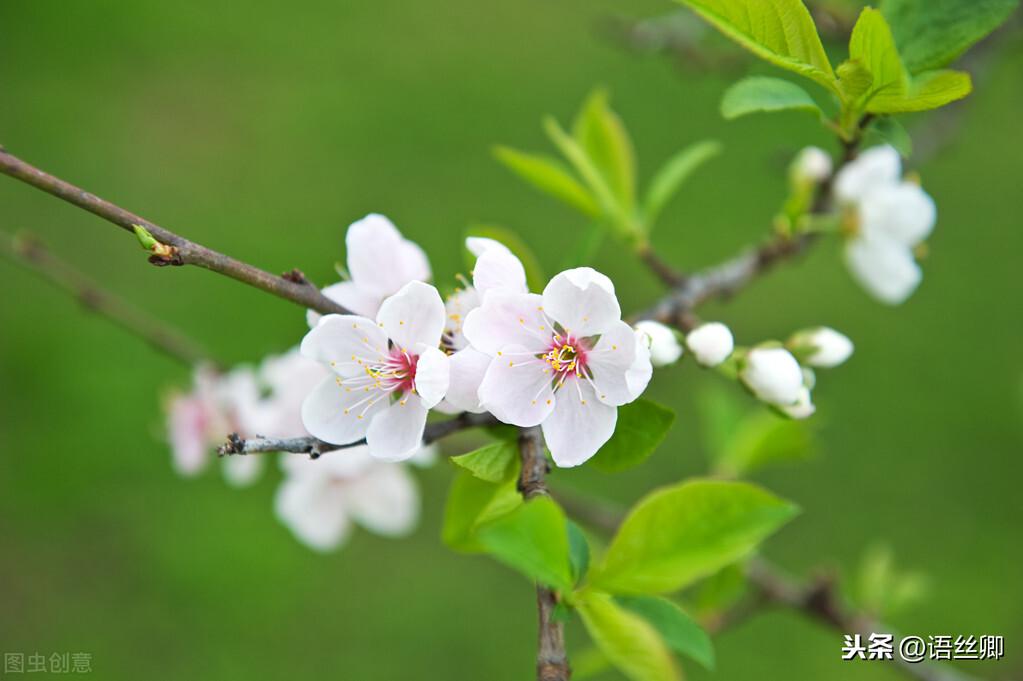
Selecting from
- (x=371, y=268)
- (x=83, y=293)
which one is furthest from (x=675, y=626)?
(x=83, y=293)

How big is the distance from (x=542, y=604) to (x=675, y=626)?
0.17 metres

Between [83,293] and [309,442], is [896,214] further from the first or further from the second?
[83,293]

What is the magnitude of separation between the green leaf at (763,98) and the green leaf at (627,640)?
55 centimetres

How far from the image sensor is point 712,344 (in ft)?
3.58

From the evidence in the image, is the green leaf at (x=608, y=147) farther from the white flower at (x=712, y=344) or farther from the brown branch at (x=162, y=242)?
the brown branch at (x=162, y=242)

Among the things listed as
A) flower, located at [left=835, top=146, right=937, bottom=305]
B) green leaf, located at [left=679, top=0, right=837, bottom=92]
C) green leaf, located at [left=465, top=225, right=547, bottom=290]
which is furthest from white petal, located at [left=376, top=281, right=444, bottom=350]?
flower, located at [left=835, top=146, right=937, bottom=305]

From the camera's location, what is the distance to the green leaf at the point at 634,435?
0.94 metres

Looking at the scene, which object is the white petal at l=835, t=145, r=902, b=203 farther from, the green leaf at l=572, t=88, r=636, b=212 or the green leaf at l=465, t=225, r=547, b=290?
the green leaf at l=465, t=225, r=547, b=290

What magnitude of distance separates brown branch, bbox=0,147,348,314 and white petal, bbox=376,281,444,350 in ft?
0.30

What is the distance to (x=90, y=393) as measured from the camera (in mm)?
3660

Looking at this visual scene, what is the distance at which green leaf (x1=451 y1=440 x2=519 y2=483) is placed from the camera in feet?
3.00

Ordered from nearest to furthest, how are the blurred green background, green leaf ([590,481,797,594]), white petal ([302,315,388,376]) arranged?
green leaf ([590,481,797,594]) < white petal ([302,315,388,376]) < the blurred green background

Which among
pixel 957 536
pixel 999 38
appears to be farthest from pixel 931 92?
pixel 957 536

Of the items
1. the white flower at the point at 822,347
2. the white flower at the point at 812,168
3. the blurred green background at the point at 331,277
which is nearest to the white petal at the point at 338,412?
the white flower at the point at 822,347
